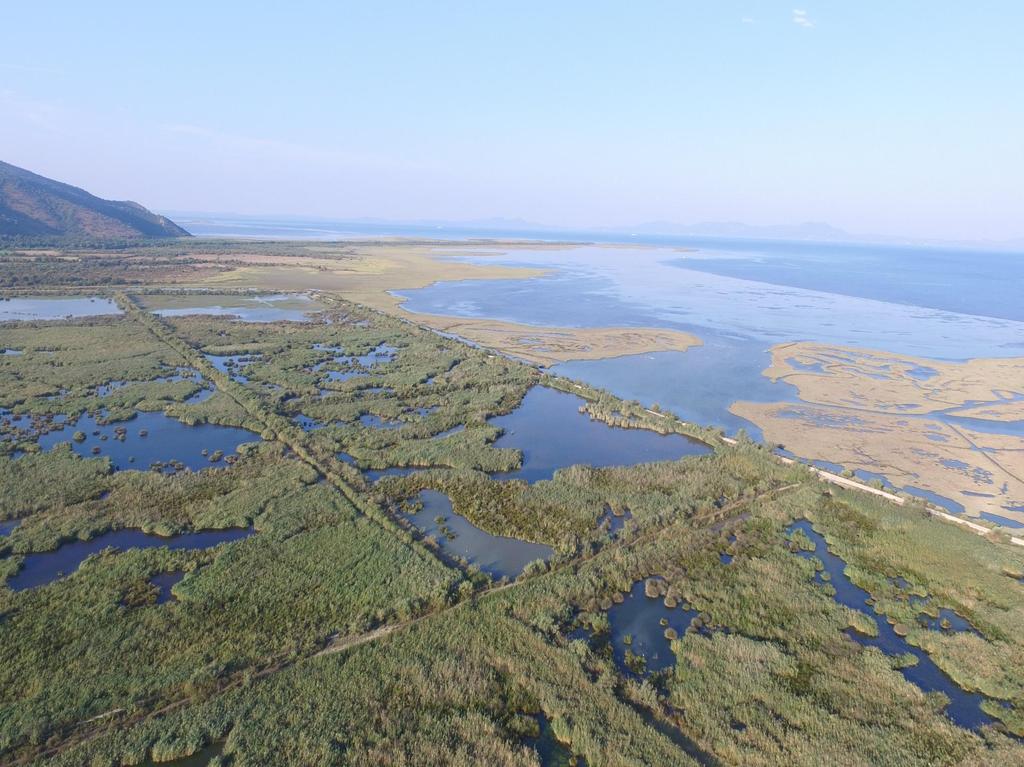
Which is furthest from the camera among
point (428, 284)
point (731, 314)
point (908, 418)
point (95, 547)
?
point (428, 284)

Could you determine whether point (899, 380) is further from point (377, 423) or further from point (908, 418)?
point (377, 423)

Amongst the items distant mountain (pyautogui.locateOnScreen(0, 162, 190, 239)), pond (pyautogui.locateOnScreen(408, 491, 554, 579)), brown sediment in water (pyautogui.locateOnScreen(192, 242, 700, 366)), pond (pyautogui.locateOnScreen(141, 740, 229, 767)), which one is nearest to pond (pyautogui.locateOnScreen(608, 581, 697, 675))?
pond (pyautogui.locateOnScreen(408, 491, 554, 579))

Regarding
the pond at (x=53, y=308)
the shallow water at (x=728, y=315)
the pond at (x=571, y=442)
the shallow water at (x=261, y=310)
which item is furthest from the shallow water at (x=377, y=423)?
the pond at (x=53, y=308)

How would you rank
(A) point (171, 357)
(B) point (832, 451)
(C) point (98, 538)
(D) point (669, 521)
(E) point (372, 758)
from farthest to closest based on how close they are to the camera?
(A) point (171, 357), (B) point (832, 451), (D) point (669, 521), (C) point (98, 538), (E) point (372, 758)

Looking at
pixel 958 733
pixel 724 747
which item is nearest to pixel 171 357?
pixel 724 747

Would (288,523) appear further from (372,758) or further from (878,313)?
(878,313)

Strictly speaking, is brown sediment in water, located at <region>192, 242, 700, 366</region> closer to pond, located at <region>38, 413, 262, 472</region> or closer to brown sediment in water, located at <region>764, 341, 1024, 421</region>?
brown sediment in water, located at <region>764, 341, 1024, 421</region>

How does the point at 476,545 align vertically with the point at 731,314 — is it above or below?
below

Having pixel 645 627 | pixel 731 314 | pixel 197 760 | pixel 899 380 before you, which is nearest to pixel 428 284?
pixel 731 314
